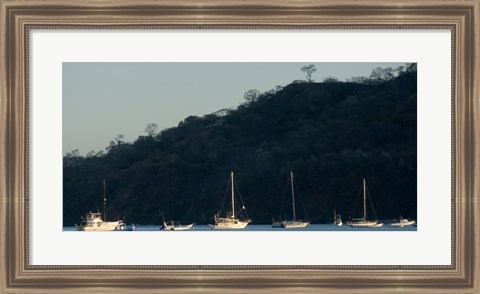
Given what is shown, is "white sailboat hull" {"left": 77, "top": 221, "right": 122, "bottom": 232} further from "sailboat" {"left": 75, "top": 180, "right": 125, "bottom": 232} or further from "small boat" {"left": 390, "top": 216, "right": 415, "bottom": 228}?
"small boat" {"left": 390, "top": 216, "right": 415, "bottom": 228}

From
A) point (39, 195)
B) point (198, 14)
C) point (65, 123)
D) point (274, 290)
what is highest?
point (198, 14)

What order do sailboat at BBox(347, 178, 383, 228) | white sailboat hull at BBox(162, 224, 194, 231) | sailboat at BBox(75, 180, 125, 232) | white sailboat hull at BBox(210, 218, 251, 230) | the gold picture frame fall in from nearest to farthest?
the gold picture frame < sailboat at BBox(75, 180, 125, 232) < sailboat at BBox(347, 178, 383, 228) < white sailboat hull at BBox(162, 224, 194, 231) < white sailboat hull at BBox(210, 218, 251, 230)

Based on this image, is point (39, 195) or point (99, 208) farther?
point (99, 208)

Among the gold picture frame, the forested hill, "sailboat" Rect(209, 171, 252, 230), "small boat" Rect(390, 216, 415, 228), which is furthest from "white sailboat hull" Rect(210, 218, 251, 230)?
the gold picture frame

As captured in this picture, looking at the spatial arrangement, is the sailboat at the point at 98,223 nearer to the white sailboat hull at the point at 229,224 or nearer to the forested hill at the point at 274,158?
the forested hill at the point at 274,158

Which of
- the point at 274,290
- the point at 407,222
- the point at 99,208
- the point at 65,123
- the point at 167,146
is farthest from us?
the point at 167,146

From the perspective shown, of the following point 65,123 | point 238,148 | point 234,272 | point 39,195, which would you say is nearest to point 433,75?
point 234,272

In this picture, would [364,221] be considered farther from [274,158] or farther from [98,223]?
[98,223]

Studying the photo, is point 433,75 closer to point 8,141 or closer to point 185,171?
point 8,141
